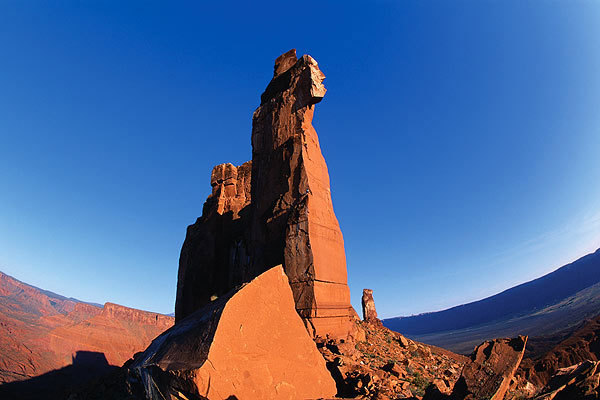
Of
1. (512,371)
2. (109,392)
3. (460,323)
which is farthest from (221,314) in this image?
(460,323)

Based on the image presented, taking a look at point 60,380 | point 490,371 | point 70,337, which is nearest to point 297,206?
point 490,371

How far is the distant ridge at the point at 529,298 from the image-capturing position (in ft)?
405

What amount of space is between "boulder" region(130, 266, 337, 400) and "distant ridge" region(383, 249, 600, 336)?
141221mm

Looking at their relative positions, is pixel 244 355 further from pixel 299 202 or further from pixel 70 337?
pixel 70 337

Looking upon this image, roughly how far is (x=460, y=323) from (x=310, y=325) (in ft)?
573

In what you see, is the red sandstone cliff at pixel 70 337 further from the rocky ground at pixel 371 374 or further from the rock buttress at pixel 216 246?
the rocky ground at pixel 371 374

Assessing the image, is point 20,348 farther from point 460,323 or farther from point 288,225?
point 460,323

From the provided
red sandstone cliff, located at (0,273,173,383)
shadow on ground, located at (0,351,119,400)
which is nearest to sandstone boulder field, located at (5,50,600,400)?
shadow on ground, located at (0,351,119,400)

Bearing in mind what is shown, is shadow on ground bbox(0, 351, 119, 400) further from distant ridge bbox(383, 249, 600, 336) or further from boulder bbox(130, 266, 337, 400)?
distant ridge bbox(383, 249, 600, 336)

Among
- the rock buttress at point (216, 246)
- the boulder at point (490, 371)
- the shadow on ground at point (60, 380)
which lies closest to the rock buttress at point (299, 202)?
the boulder at point (490, 371)

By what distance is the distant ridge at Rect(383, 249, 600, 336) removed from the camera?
123500 mm

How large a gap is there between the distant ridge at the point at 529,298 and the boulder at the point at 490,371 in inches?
5481

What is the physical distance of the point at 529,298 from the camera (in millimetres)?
138125

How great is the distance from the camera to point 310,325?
905cm
